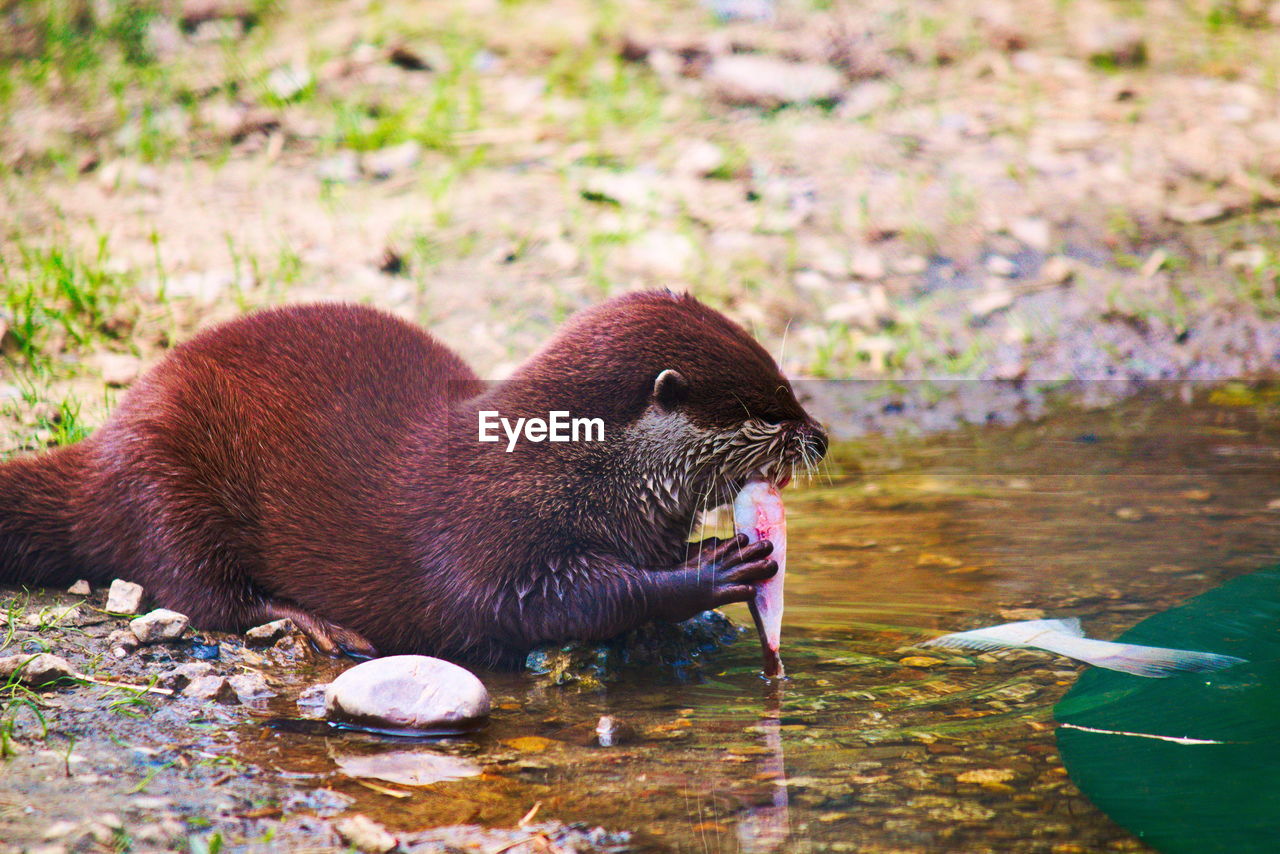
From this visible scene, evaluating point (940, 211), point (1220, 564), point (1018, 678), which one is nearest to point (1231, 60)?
point (940, 211)

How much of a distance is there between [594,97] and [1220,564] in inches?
168

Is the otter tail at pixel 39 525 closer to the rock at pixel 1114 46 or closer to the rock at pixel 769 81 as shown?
the rock at pixel 769 81

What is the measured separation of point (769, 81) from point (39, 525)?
4.63 m

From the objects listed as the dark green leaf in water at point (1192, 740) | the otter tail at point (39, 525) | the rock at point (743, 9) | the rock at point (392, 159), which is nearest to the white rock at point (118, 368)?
the otter tail at point (39, 525)

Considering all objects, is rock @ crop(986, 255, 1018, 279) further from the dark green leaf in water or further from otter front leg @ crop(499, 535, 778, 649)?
otter front leg @ crop(499, 535, 778, 649)

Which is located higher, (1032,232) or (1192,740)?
(1032,232)

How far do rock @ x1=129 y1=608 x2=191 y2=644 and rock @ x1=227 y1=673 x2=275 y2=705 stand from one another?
21 cm

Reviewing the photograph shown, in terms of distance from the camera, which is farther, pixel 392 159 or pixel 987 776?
pixel 392 159

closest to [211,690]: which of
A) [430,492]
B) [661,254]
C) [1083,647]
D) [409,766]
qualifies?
[409,766]

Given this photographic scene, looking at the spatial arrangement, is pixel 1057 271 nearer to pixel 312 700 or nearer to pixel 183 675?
pixel 312 700

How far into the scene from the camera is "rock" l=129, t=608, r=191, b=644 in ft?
9.07

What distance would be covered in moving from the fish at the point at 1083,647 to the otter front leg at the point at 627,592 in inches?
19.9

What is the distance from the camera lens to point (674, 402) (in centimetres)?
287

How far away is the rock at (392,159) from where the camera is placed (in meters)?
5.90
